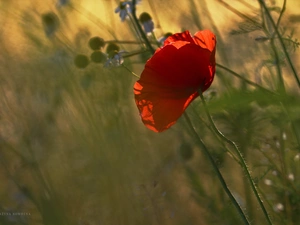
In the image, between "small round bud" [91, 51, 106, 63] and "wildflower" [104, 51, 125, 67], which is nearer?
"wildflower" [104, 51, 125, 67]

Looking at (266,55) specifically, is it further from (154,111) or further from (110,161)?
(154,111)

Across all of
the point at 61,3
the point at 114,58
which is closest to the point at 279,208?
the point at 114,58

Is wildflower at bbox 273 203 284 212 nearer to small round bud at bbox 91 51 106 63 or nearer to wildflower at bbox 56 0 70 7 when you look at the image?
small round bud at bbox 91 51 106 63

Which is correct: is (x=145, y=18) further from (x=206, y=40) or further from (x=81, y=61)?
(x=206, y=40)

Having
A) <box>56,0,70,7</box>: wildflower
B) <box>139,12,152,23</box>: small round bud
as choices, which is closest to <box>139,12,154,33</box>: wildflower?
<box>139,12,152,23</box>: small round bud

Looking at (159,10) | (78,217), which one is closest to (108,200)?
(78,217)

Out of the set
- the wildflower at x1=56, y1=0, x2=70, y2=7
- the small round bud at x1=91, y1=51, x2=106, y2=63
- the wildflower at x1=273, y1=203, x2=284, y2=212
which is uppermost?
the small round bud at x1=91, y1=51, x2=106, y2=63
